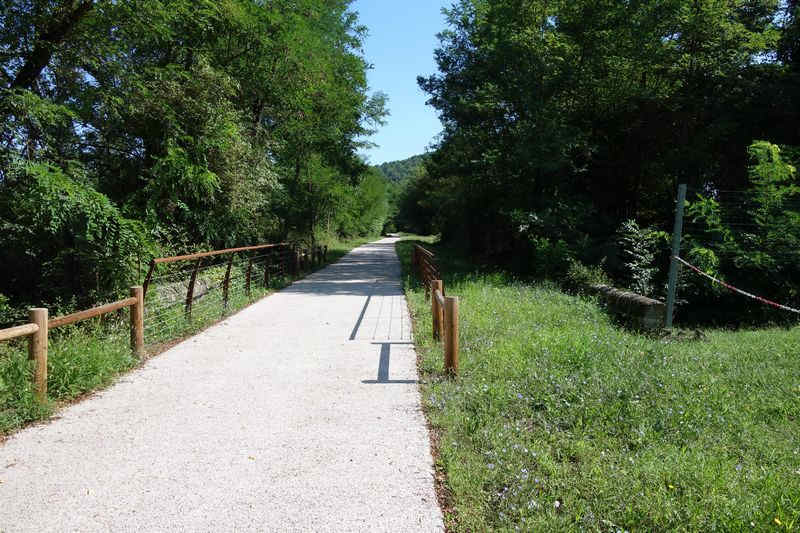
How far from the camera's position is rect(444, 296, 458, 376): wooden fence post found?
5676mm

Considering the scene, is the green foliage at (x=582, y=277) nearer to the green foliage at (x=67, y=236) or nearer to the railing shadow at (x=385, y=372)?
the railing shadow at (x=385, y=372)

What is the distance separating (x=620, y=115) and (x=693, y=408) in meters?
14.4

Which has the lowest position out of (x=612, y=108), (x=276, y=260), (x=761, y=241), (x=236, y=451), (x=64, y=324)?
(x=236, y=451)

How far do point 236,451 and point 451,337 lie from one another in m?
2.66

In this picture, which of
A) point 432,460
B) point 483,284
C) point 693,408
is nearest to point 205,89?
point 483,284

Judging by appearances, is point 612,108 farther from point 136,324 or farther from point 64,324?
point 64,324

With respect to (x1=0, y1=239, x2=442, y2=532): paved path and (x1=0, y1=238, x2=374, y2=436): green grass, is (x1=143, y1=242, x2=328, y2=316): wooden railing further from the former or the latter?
(x1=0, y1=239, x2=442, y2=532): paved path

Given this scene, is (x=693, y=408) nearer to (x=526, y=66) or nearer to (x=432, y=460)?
(x=432, y=460)

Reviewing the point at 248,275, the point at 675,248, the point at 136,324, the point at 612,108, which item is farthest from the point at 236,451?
the point at 612,108

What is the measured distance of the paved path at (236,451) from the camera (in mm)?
3096

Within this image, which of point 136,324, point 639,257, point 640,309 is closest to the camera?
point 136,324

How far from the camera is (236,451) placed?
396 centimetres

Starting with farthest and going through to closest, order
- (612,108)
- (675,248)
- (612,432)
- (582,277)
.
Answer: (612,108) < (582,277) < (675,248) < (612,432)

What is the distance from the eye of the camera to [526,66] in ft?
51.9
